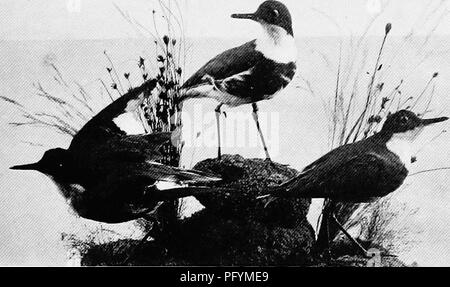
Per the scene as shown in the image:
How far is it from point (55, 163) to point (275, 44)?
0.84 metres

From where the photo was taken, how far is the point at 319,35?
2191mm

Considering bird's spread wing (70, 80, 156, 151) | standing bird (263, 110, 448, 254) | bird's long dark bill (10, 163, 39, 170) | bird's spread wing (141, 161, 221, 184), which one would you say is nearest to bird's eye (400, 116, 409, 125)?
standing bird (263, 110, 448, 254)

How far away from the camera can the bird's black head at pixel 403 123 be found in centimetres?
214

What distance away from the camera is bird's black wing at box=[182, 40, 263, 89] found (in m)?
2.16

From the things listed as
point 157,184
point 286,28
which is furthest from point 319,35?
point 157,184

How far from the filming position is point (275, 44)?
2.16 m

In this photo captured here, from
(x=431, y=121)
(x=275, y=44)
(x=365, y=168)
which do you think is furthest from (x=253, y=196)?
(x=431, y=121)

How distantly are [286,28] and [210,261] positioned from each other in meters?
0.83

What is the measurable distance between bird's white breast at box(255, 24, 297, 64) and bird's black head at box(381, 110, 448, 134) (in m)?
0.39

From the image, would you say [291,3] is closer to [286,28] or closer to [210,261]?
[286,28]

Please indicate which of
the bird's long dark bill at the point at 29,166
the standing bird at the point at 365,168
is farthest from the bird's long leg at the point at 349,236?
the bird's long dark bill at the point at 29,166

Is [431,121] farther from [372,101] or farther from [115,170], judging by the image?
[115,170]

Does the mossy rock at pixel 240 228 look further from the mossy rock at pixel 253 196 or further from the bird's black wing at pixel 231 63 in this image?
the bird's black wing at pixel 231 63

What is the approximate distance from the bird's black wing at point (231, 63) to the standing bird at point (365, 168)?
41 centimetres
